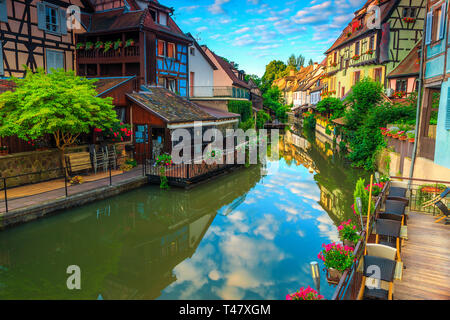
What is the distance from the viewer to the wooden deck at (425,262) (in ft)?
19.6

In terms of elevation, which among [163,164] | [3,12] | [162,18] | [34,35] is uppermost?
[162,18]

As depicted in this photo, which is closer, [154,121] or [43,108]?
[43,108]

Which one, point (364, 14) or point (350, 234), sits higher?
point (364, 14)

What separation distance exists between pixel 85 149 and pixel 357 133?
16356 millimetres

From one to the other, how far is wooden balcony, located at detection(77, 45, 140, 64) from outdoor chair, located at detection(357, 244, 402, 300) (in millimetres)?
19432

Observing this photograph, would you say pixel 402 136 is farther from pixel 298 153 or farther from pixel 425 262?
pixel 298 153

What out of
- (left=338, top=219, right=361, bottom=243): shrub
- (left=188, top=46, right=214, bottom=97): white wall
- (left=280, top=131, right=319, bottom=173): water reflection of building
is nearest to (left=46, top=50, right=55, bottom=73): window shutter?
A: (left=188, top=46, right=214, bottom=97): white wall

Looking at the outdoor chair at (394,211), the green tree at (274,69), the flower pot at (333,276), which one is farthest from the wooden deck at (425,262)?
the green tree at (274,69)

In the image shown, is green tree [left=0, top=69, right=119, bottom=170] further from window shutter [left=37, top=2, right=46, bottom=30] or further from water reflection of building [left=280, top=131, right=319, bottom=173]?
water reflection of building [left=280, top=131, right=319, bottom=173]

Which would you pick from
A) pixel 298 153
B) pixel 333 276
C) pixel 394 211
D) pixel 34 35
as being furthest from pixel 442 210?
pixel 34 35

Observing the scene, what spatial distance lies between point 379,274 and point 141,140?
15.3 m

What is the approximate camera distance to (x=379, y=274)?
577 cm

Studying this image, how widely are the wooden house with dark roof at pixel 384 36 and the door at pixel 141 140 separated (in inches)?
808

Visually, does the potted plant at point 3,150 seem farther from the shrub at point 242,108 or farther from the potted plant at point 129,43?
the shrub at point 242,108
